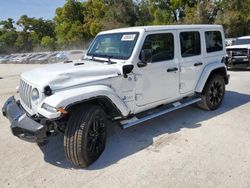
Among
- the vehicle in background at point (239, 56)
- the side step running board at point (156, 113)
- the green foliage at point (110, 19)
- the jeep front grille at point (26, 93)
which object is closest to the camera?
the jeep front grille at point (26, 93)

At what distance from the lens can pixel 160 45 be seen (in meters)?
4.40

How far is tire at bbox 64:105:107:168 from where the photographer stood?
327 centimetres

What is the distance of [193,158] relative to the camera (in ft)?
11.9

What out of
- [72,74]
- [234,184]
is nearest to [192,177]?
[234,184]

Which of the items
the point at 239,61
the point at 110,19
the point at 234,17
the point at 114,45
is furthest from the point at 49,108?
the point at 110,19

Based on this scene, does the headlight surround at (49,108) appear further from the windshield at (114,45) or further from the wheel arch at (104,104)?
the windshield at (114,45)

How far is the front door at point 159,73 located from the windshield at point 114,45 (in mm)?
246

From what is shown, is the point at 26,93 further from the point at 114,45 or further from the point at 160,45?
the point at 160,45

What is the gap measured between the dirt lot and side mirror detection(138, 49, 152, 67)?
1.30 m

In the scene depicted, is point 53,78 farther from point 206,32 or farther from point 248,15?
point 248,15

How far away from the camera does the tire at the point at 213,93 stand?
5.44 metres

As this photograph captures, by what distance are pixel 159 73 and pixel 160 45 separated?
19.6 inches

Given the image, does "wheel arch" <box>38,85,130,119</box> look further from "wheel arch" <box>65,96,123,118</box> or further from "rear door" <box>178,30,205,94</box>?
"rear door" <box>178,30,205,94</box>

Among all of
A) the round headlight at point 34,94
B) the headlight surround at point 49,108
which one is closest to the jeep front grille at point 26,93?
the round headlight at point 34,94
